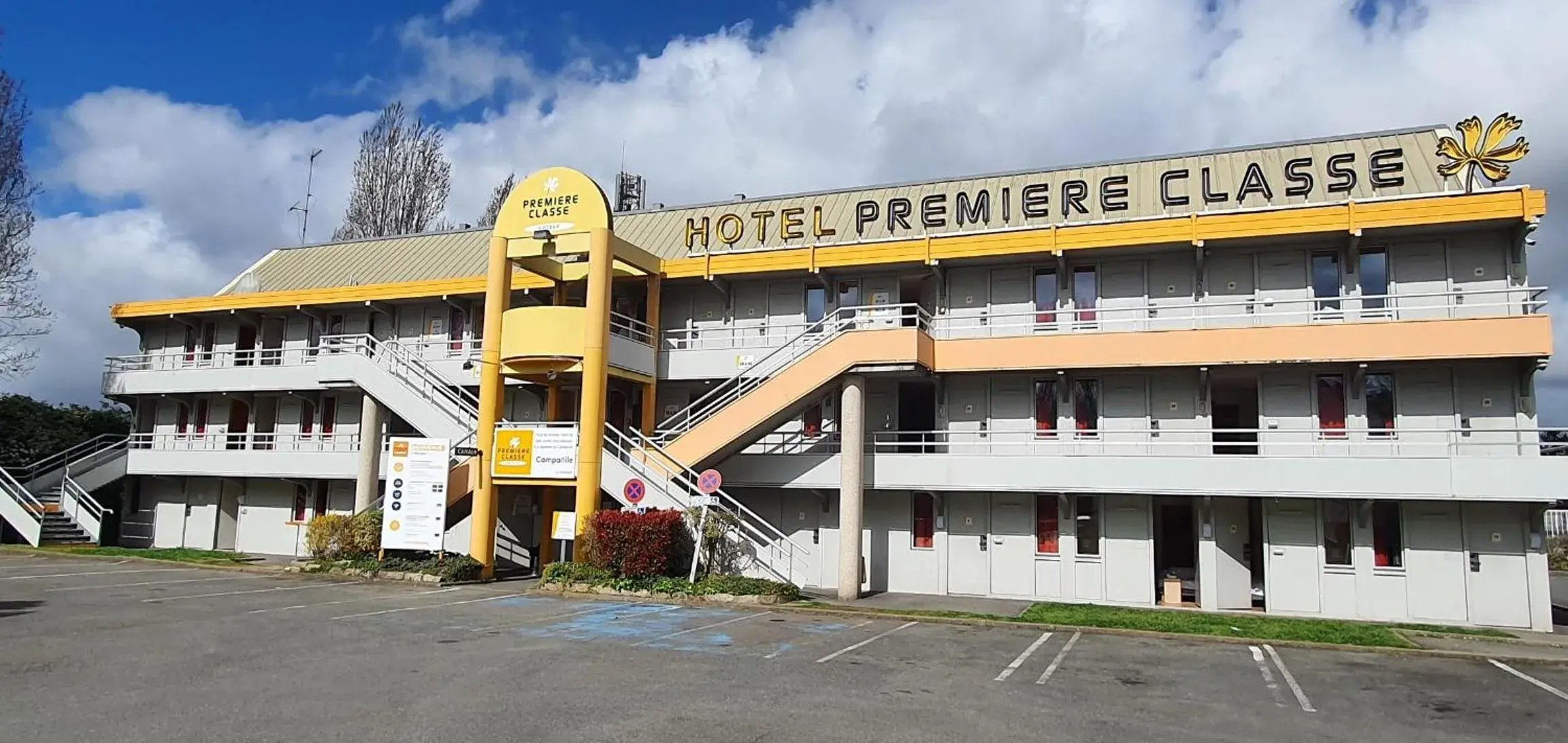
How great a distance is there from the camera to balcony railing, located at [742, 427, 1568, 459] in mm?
20656

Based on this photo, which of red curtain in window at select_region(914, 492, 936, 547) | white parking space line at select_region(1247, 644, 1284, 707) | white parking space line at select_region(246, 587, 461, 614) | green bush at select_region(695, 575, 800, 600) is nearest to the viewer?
white parking space line at select_region(1247, 644, 1284, 707)

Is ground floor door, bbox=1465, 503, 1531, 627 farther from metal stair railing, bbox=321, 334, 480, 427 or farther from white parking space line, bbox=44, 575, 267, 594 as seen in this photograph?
white parking space line, bbox=44, 575, 267, 594

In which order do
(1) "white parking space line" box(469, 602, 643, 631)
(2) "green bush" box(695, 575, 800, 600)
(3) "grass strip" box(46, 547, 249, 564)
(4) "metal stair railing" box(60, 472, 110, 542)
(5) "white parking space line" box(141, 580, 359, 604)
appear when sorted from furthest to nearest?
1. (4) "metal stair railing" box(60, 472, 110, 542)
2. (3) "grass strip" box(46, 547, 249, 564)
3. (2) "green bush" box(695, 575, 800, 600)
4. (5) "white parking space line" box(141, 580, 359, 604)
5. (1) "white parking space line" box(469, 602, 643, 631)

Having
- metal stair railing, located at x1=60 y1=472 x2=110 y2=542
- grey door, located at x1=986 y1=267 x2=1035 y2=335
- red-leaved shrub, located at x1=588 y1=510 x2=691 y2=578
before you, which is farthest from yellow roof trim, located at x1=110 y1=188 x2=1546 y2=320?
metal stair railing, located at x1=60 y1=472 x2=110 y2=542

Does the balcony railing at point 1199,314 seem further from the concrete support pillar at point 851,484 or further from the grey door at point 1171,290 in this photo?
the concrete support pillar at point 851,484

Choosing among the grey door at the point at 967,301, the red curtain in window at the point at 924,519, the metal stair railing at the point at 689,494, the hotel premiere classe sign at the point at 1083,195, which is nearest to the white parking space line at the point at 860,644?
the metal stair railing at the point at 689,494

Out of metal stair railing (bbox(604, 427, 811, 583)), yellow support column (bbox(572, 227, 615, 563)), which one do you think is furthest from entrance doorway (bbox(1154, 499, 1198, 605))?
yellow support column (bbox(572, 227, 615, 563))

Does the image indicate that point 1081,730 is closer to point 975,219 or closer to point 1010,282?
point 1010,282

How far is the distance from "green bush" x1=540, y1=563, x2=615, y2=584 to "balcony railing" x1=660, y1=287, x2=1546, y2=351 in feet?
23.9

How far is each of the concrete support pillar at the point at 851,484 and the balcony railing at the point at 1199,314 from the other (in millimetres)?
2327

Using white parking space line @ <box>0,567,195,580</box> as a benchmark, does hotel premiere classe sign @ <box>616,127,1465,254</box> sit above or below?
above

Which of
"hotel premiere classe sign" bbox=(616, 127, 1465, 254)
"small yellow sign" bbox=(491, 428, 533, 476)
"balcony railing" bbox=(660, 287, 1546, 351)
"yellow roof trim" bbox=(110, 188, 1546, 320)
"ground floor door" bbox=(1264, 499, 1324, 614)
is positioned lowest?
"ground floor door" bbox=(1264, 499, 1324, 614)

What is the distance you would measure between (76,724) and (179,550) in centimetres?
2468

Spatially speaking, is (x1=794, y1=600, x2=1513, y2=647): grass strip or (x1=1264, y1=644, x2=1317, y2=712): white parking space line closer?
(x1=1264, y1=644, x2=1317, y2=712): white parking space line
